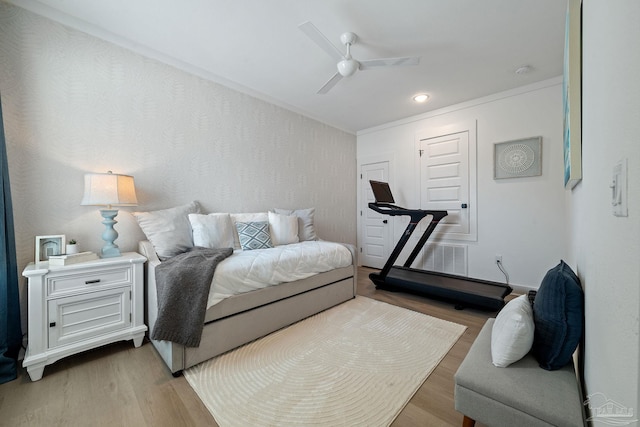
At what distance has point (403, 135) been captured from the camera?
13.3ft

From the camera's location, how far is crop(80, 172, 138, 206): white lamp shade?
1811mm

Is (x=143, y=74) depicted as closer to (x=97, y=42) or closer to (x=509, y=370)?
(x=97, y=42)

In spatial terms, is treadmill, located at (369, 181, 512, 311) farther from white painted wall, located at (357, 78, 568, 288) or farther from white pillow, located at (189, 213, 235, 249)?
white pillow, located at (189, 213, 235, 249)

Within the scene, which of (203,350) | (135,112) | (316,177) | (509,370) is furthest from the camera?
(316,177)

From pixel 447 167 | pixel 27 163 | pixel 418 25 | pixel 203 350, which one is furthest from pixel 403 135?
pixel 27 163

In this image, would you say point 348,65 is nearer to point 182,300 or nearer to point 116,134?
point 116,134

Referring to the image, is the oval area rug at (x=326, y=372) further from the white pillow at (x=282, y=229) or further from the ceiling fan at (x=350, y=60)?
the ceiling fan at (x=350, y=60)

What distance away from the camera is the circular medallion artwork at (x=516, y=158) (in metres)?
2.99

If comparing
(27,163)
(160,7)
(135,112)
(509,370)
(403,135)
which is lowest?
(509,370)

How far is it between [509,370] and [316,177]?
10.9ft

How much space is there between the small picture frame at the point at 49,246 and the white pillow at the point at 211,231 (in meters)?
0.89

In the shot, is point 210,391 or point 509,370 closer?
point 509,370

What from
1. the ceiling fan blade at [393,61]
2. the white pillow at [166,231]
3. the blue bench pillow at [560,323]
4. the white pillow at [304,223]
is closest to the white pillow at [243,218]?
the white pillow at [304,223]

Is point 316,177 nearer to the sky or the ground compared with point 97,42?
nearer to the ground
